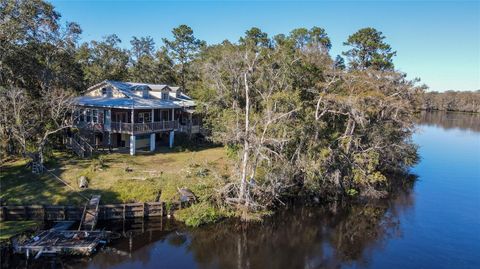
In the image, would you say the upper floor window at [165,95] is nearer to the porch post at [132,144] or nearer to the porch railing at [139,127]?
the porch railing at [139,127]

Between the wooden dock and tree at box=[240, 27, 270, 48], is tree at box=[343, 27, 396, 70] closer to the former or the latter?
tree at box=[240, 27, 270, 48]

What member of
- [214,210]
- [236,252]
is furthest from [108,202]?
[236,252]

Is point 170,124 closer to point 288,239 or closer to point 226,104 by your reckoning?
point 226,104

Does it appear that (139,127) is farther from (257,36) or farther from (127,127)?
(257,36)

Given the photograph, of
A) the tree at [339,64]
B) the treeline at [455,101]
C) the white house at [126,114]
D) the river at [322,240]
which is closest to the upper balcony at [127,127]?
the white house at [126,114]

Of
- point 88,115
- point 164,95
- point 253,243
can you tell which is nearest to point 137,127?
point 88,115

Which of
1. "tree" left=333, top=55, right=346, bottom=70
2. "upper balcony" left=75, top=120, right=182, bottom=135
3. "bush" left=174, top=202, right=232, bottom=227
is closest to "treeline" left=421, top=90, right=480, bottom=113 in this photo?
"tree" left=333, top=55, right=346, bottom=70

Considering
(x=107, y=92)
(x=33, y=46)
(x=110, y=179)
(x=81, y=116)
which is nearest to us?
(x=110, y=179)
